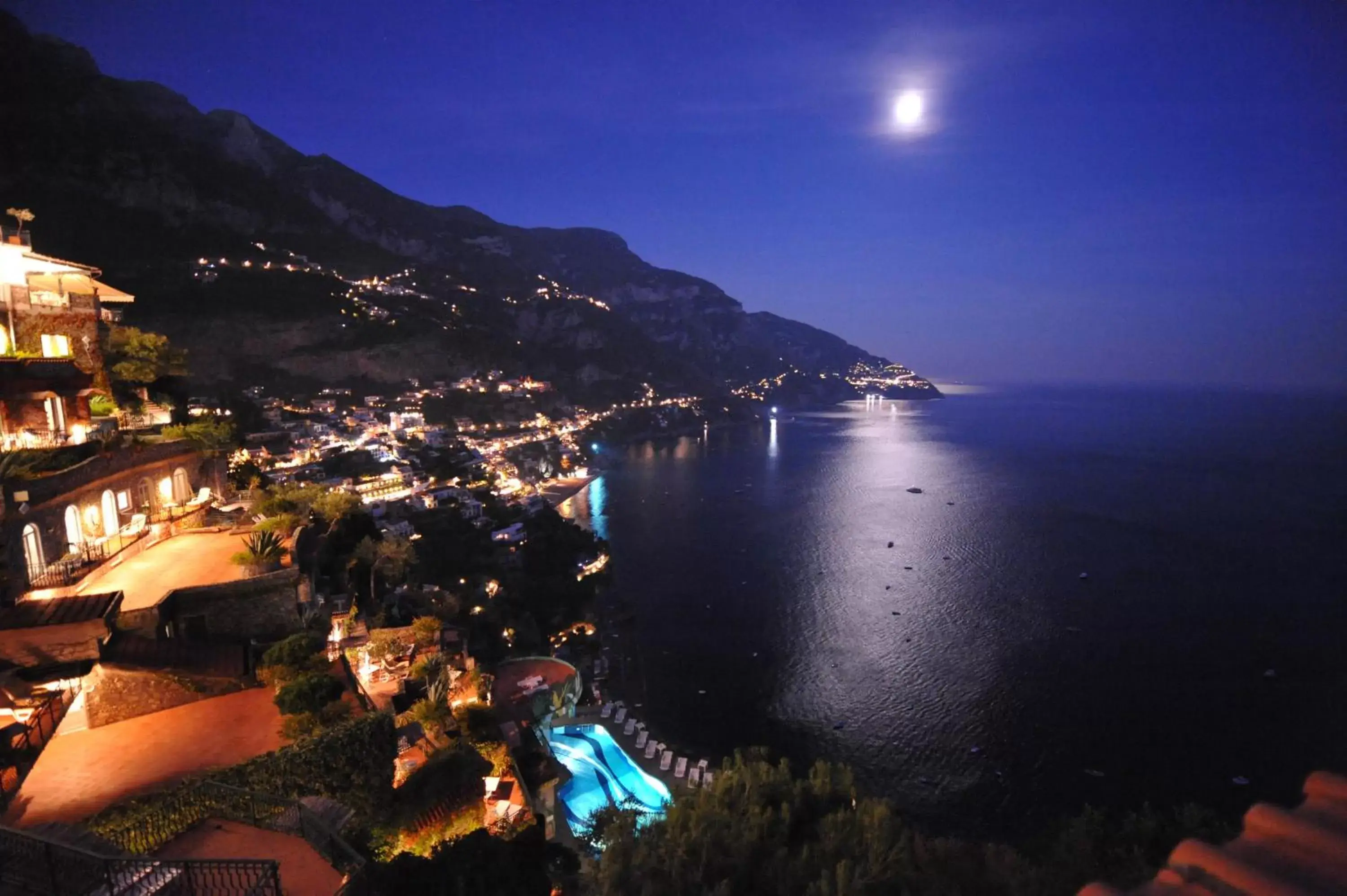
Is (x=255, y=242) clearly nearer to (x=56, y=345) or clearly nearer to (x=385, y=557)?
(x=56, y=345)

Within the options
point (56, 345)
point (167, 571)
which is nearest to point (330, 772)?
point (167, 571)

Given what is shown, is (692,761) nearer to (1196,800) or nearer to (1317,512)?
(1196,800)

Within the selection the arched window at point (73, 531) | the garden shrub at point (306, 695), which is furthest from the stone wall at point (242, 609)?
the arched window at point (73, 531)

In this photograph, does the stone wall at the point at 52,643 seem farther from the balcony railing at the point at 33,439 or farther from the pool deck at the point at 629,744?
the pool deck at the point at 629,744

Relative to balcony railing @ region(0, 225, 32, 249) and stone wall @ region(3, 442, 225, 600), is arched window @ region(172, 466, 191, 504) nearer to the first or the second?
stone wall @ region(3, 442, 225, 600)

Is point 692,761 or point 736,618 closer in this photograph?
point 692,761

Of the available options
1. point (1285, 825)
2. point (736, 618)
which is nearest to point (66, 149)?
point (736, 618)
